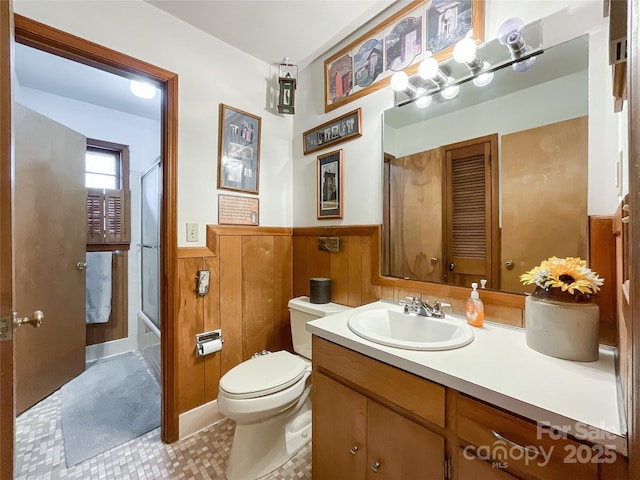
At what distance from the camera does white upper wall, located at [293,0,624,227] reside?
88 centimetres

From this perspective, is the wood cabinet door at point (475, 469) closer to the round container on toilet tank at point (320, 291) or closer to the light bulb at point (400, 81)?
the round container on toilet tank at point (320, 291)

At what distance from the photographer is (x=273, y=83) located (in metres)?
1.95

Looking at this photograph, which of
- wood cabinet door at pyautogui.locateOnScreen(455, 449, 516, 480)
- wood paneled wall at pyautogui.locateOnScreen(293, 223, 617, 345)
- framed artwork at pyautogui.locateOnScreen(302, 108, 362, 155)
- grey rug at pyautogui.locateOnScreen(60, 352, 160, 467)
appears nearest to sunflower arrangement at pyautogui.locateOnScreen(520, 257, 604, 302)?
wood paneled wall at pyautogui.locateOnScreen(293, 223, 617, 345)

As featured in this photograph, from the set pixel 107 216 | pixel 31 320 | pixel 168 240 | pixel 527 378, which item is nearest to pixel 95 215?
pixel 107 216

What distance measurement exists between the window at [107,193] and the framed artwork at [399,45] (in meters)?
2.16

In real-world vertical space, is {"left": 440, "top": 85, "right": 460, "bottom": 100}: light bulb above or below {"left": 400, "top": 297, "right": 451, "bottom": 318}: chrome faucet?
above

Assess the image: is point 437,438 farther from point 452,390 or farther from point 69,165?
point 69,165

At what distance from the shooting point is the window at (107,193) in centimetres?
242

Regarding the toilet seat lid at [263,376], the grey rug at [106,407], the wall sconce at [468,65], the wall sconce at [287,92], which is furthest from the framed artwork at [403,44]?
the grey rug at [106,407]

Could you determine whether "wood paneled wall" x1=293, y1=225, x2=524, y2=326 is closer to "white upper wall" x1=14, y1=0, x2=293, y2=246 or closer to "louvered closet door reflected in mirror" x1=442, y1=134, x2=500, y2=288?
"louvered closet door reflected in mirror" x1=442, y1=134, x2=500, y2=288

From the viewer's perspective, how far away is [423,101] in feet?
4.41

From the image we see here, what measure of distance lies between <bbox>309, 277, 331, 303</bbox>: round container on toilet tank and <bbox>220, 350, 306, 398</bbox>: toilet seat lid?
1.22ft

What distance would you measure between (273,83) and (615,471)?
7.69 feet

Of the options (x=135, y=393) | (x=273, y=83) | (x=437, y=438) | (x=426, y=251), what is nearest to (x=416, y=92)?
(x=426, y=251)
